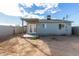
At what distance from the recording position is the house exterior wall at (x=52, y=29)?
3424mm

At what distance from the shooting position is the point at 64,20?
343cm

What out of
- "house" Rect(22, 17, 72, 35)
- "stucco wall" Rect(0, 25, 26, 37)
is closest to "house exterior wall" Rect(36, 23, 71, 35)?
"house" Rect(22, 17, 72, 35)

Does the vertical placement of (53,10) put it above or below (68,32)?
above

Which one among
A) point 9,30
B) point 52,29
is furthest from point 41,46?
point 9,30

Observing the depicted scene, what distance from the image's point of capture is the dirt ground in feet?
11.0

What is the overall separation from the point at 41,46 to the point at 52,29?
0.38 m

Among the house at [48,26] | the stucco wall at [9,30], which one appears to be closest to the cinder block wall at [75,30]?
the house at [48,26]

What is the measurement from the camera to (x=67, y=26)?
3.44 m

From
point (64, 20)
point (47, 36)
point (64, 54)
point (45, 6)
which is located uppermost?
point (45, 6)

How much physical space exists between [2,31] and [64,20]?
3.92 ft

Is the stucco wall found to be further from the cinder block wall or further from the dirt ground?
the cinder block wall

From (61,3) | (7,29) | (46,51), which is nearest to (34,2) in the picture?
(61,3)

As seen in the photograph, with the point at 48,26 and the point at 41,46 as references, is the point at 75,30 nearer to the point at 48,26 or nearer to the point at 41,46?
the point at 48,26

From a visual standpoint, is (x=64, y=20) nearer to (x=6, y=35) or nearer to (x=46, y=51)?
(x=46, y=51)
